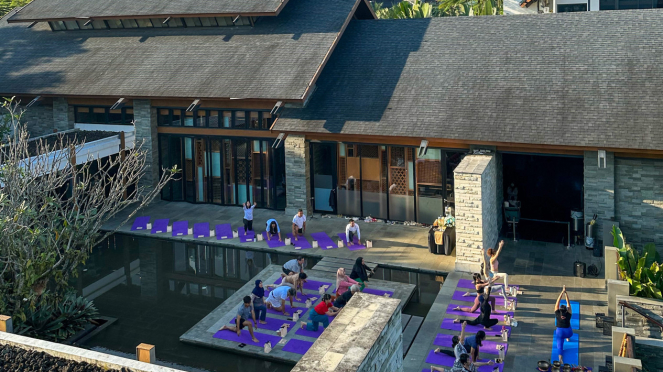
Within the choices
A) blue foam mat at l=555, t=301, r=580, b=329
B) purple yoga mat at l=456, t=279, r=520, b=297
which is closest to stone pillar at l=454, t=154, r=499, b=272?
purple yoga mat at l=456, t=279, r=520, b=297

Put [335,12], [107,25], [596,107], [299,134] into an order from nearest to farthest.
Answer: [596,107] < [299,134] < [335,12] < [107,25]

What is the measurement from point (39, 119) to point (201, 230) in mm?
12037

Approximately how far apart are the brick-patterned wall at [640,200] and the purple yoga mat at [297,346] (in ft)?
39.7

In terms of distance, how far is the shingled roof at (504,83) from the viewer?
23.2 m

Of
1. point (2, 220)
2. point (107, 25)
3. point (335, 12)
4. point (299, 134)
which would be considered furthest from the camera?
point (107, 25)

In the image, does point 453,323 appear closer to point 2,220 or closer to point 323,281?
point 323,281

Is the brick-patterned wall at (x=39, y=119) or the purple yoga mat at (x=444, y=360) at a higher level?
the brick-patterned wall at (x=39, y=119)

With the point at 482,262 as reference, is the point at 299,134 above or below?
above

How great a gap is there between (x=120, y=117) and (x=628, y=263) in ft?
73.8

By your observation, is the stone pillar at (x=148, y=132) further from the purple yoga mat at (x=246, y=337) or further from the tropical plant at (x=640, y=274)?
the tropical plant at (x=640, y=274)

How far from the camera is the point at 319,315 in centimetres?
1800

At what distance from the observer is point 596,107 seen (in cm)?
2347

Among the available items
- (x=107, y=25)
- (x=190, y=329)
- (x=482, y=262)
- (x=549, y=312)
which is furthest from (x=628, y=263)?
(x=107, y=25)

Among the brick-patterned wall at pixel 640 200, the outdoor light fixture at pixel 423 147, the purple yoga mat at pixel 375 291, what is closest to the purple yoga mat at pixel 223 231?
the purple yoga mat at pixel 375 291
